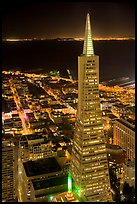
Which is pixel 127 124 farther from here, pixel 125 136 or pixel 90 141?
Answer: pixel 90 141

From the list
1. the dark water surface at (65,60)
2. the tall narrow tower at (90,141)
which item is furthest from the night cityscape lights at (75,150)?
the dark water surface at (65,60)

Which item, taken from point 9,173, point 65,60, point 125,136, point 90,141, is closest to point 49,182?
point 90,141

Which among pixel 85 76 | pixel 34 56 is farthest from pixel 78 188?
pixel 34 56

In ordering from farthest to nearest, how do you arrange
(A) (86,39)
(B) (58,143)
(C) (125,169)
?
(B) (58,143) → (C) (125,169) → (A) (86,39)

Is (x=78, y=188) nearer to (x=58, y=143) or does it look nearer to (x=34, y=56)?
(x=58, y=143)

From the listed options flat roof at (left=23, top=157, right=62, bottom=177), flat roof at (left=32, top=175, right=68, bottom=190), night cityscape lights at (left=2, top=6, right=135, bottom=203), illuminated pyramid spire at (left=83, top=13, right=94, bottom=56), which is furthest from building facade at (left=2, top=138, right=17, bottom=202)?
illuminated pyramid spire at (left=83, top=13, right=94, bottom=56)

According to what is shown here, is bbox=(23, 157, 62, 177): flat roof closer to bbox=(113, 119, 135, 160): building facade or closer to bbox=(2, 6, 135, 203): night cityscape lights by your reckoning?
bbox=(2, 6, 135, 203): night cityscape lights

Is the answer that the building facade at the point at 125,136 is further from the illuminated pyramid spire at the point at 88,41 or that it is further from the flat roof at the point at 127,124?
the illuminated pyramid spire at the point at 88,41
